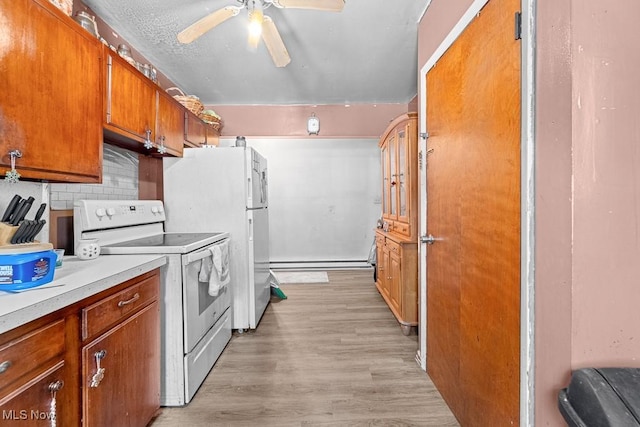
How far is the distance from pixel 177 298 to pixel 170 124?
152cm

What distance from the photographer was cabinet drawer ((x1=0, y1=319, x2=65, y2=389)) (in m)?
0.80

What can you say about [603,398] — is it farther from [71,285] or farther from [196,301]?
[196,301]

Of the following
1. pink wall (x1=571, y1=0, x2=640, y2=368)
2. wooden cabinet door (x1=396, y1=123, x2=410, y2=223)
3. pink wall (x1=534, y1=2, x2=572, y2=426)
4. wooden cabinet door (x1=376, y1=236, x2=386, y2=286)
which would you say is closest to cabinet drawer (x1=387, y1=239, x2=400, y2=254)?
wooden cabinet door (x1=396, y1=123, x2=410, y2=223)

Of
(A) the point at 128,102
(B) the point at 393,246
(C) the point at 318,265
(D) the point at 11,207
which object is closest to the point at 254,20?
(A) the point at 128,102

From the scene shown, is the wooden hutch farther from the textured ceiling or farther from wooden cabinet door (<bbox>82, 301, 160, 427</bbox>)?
wooden cabinet door (<bbox>82, 301, 160, 427</bbox>)

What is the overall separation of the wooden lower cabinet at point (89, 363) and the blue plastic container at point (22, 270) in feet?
0.47

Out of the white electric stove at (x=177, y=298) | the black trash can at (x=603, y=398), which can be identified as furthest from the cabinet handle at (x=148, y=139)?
the black trash can at (x=603, y=398)

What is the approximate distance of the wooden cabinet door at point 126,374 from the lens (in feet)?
3.66

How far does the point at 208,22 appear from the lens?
6.31 feet

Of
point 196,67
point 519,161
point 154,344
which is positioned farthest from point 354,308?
point 196,67

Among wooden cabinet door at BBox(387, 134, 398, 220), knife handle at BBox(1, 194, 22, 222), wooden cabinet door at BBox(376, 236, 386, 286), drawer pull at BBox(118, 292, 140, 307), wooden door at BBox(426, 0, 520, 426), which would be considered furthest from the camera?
wooden cabinet door at BBox(376, 236, 386, 286)

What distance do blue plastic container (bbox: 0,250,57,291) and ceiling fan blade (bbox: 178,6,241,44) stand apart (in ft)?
5.21

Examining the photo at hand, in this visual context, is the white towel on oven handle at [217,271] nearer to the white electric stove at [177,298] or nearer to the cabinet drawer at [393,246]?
the white electric stove at [177,298]

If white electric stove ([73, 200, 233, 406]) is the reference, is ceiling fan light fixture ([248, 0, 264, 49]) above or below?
above
